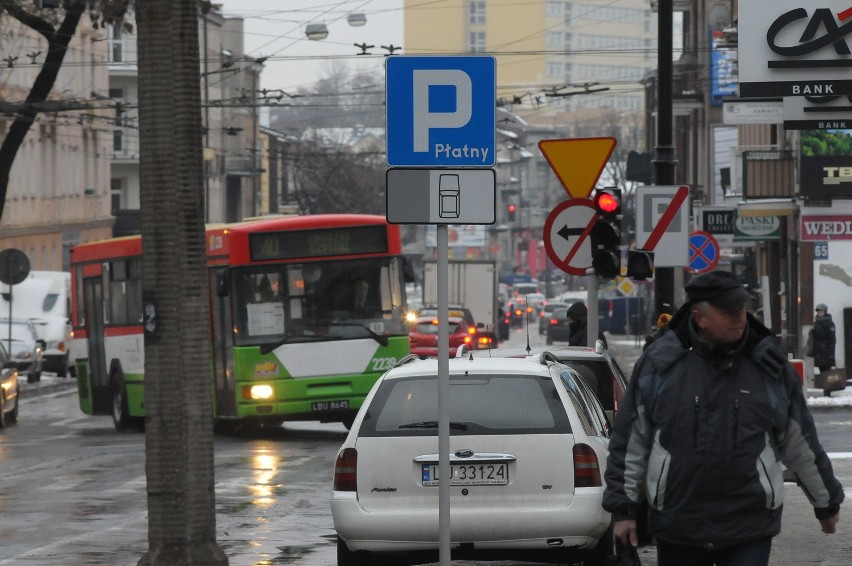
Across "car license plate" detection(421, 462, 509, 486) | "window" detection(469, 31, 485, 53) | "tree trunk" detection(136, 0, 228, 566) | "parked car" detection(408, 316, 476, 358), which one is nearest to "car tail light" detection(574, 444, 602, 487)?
"car license plate" detection(421, 462, 509, 486)

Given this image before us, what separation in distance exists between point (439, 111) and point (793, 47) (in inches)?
490

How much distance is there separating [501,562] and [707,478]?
5634mm

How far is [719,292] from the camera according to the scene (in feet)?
20.7

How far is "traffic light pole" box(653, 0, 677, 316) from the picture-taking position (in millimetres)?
18719

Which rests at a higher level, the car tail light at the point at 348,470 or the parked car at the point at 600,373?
the parked car at the point at 600,373

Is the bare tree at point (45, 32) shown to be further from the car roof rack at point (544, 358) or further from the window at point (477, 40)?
the window at point (477, 40)

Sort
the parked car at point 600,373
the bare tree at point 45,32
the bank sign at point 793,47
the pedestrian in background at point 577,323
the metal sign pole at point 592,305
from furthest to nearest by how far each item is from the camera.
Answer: the bare tree at point 45,32 → the pedestrian in background at point 577,323 → the bank sign at point 793,47 → the metal sign pole at point 592,305 → the parked car at point 600,373

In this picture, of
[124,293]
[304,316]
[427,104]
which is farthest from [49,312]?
[427,104]

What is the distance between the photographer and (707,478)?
6223 mm

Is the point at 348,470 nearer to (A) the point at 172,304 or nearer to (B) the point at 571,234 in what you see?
(A) the point at 172,304

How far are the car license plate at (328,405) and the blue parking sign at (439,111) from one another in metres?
14.7

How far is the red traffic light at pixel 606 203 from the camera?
1662 centimetres

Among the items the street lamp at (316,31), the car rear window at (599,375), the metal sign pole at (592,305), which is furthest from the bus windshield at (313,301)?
the street lamp at (316,31)

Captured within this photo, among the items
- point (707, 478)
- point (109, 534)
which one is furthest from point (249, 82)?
point (707, 478)
